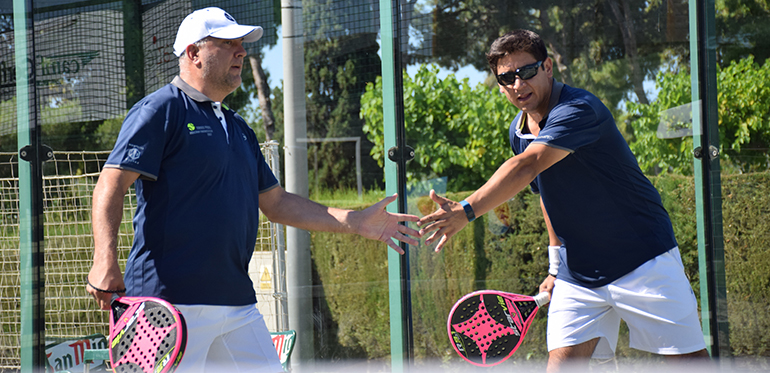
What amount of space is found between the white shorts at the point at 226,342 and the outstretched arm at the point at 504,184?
87cm

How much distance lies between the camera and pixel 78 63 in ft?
14.2

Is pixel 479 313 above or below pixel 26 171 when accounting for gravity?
below

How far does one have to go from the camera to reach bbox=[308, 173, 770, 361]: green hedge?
155 inches

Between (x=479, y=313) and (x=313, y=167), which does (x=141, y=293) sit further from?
(x=313, y=167)

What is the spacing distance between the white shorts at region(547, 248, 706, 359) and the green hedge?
1219mm

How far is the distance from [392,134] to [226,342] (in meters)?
1.88

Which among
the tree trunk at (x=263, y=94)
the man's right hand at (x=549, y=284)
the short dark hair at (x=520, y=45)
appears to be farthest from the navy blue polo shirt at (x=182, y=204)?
the tree trunk at (x=263, y=94)

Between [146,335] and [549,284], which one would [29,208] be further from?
[549,284]

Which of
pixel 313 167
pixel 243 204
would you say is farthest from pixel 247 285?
pixel 313 167

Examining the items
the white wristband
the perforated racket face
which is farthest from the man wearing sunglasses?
the perforated racket face

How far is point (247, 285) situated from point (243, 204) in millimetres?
323

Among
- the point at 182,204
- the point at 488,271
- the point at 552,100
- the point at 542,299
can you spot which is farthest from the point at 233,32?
the point at 488,271

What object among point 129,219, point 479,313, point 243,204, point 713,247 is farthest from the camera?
point 129,219

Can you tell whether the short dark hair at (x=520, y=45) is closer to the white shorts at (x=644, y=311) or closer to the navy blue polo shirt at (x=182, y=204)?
the white shorts at (x=644, y=311)
